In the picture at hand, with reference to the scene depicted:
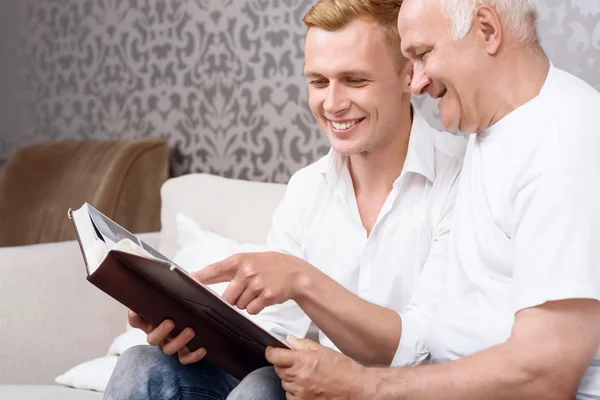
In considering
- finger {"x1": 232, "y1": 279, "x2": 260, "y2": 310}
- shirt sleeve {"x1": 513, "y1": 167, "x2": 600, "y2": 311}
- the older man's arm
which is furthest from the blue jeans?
shirt sleeve {"x1": 513, "y1": 167, "x2": 600, "y2": 311}

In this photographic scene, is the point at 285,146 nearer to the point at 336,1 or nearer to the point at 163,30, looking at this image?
the point at 163,30

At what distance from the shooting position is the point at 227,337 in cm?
130

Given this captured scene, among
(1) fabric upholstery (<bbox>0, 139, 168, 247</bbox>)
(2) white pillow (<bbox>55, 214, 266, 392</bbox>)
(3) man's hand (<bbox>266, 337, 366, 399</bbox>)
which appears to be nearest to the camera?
(3) man's hand (<bbox>266, 337, 366, 399</bbox>)

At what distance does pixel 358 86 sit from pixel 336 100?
50mm

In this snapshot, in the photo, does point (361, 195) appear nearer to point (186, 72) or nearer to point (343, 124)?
point (343, 124)

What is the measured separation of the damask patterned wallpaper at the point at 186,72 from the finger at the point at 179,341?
1.05m

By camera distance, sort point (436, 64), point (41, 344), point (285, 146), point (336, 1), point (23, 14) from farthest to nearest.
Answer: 1. point (23, 14)
2. point (285, 146)
3. point (41, 344)
4. point (336, 1)
5. point (436, 64)

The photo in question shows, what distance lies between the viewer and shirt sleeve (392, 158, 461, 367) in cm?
146

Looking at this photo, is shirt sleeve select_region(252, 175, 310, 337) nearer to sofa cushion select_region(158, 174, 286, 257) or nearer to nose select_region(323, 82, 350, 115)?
nose select_region(323, 82, 350, 115)

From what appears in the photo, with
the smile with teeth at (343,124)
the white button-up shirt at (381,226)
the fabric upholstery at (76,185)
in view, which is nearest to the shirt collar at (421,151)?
the white button-up shirt at (381,226)

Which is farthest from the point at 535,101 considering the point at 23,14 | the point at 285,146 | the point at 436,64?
the point at 23,14

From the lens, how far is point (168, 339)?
1.36 meters

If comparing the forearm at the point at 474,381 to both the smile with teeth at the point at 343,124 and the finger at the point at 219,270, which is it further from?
the smile with teeth at the point at 343,124

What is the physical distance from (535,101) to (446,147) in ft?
1.36
